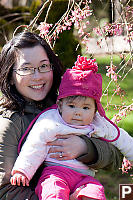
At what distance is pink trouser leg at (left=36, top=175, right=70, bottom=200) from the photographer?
181cm

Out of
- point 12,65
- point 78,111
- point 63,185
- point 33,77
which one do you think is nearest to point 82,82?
point 78,111

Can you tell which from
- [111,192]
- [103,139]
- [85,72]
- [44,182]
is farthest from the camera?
[111,192]

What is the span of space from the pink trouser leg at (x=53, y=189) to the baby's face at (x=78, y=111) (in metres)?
0.34

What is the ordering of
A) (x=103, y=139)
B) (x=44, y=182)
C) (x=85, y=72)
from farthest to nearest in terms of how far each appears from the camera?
1. (x=103, y=139)
2. (x=85, y=72)
3. (x=44, y=182)

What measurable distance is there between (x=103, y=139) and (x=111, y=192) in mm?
2070

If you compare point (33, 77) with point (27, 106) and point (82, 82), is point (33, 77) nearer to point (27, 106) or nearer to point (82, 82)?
point (27, 106)

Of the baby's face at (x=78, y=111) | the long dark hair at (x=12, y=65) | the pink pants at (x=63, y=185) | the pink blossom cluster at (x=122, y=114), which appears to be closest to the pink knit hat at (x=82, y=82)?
the baby's face at (x=78, y=111)

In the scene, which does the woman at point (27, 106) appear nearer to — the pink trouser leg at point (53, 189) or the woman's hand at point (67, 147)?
the woman's hand at point (67, 147)

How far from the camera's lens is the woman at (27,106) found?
1951 mm

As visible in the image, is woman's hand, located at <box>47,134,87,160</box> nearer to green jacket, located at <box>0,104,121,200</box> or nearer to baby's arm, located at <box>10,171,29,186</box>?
green jacket, located at <box>0,104,121,200</box>

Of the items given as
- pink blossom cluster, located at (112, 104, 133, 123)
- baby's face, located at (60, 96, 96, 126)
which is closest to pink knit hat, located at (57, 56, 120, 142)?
baby's face, located at (60, 96, 96, 126)

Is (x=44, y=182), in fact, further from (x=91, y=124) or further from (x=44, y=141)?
(x=91, y=124)

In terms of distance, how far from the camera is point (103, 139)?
2158 mm

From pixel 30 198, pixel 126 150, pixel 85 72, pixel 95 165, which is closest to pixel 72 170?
pixel 95 165
